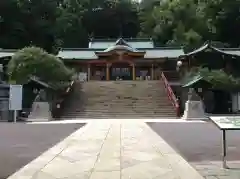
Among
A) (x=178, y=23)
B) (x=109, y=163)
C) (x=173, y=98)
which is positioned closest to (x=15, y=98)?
(x=173, y=98)

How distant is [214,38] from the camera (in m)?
49.4

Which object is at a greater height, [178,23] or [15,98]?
[178,23]

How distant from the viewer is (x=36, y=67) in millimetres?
27078

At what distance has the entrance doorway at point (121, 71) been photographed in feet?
129

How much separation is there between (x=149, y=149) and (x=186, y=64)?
85.9 feet

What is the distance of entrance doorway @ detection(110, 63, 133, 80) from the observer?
129 ft

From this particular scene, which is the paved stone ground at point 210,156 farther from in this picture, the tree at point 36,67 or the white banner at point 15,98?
the tree at point 36,67

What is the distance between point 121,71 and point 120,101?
1217 cm

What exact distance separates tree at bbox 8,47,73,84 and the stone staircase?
250 centimetres

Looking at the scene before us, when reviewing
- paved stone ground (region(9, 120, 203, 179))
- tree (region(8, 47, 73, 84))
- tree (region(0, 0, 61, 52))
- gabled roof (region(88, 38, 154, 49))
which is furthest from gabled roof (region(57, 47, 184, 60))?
paved stone ground (region(9, 120, 203, 179))

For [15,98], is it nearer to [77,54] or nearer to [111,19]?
[77,54]

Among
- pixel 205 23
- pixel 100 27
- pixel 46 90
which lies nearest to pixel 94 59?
pixel 46 90

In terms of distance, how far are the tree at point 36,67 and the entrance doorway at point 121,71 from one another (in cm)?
1213


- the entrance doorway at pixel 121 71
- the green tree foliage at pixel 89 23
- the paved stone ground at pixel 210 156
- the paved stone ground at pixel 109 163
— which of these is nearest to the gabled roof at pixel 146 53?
the entrance doorway at pixel 121 71
